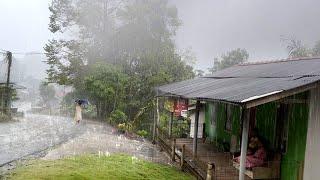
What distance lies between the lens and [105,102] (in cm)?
3369

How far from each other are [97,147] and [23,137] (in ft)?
16.6

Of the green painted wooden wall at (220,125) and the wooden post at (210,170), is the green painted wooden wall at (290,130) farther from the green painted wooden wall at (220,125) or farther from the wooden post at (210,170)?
the wooden post at (210,170)

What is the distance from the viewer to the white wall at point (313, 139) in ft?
33.3

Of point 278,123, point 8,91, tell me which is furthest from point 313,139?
point 8,91

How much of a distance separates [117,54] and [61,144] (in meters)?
19.5

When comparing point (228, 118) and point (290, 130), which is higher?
point (228, 118)

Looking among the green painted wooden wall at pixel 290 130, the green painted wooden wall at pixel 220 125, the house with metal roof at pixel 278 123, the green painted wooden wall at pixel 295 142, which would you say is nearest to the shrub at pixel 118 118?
the green painted wooden wall at pixel 220 125

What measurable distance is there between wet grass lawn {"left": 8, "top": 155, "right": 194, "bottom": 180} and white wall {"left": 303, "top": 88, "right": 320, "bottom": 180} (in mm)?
4480

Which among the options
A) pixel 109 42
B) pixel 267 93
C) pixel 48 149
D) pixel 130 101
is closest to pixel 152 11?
pixel 109 42

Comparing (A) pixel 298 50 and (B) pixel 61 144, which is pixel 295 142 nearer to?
(B) pixel 61 144

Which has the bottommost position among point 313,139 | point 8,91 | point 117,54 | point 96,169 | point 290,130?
point 96,169

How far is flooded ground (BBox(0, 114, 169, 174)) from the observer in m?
15.9

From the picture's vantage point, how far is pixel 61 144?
18594 mm

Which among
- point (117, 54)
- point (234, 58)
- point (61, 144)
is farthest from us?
point (234, 58)
